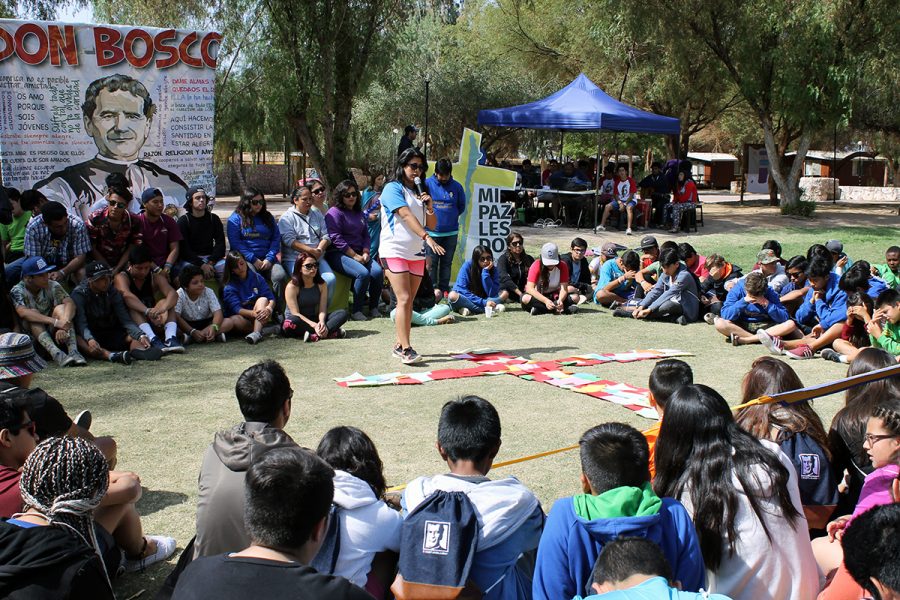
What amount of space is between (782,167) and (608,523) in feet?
78.8

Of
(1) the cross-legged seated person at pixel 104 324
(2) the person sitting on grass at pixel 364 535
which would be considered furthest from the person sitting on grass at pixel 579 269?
(2) the person sitting on grass at pixel 364 535

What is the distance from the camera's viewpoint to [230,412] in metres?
6.39

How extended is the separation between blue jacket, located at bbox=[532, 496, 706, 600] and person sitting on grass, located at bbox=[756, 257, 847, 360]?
620 centimetres

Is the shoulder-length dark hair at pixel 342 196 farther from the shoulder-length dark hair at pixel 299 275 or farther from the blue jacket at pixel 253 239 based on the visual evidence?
the shoulder-length dark hair at pixel 299 275

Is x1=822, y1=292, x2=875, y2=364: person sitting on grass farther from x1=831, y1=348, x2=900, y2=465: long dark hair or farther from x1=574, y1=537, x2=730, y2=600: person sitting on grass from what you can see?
x1=574, y1=537, x2=730, y2=600: person sitting on grass

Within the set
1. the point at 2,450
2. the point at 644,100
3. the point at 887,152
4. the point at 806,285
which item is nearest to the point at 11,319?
the point at 2,450

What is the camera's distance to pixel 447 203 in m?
10.9

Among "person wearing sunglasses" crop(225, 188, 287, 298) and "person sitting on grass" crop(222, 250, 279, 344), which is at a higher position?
"person wearing sunglasses" crop(225, 188, 287, 298)

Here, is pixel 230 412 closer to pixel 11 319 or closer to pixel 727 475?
pixel 11 319

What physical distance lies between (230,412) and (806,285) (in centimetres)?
641

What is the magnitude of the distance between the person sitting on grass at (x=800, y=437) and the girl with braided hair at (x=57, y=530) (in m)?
2.45

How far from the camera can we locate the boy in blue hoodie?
2.62 metres

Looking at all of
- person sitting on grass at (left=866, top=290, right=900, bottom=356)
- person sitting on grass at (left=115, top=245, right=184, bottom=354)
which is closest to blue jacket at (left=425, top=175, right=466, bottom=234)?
person sitting on grass at (left=115, top=245, right=184, bottom=354)

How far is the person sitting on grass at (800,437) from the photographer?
371 cm
